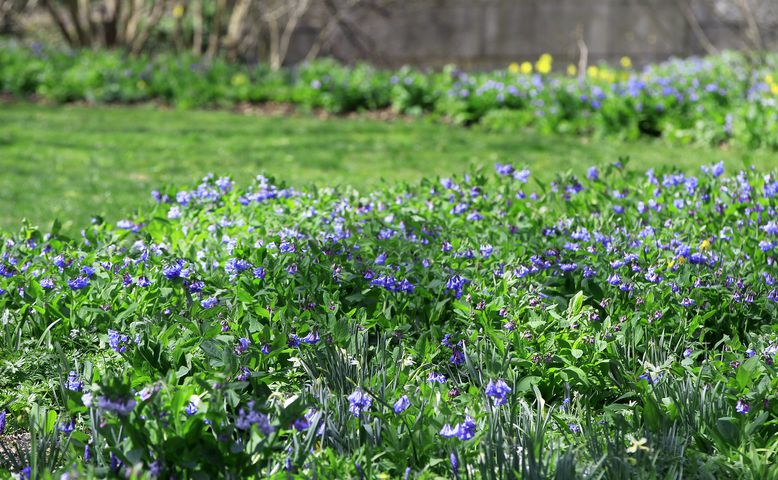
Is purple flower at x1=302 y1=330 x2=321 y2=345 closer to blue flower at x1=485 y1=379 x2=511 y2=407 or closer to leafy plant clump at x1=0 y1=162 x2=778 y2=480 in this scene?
leafy plant clump at x1=0 y1=162 x2=778 y2=480

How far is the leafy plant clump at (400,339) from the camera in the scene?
237 centimetres

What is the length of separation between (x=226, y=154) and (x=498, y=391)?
6.17 meters

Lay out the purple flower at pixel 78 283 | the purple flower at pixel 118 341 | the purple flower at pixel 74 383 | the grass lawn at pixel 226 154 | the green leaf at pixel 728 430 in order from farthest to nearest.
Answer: the grass lawn at pixel 226 154
the purple flower at pixel 78 283
the purple flower at pixel 118 341
the purple flower at pixel 74 383
the green leaf at pixel 728 430

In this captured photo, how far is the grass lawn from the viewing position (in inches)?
272

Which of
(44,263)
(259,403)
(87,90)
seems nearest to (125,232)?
(44,263)

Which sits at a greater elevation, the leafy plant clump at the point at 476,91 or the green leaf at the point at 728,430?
the green leaf at the point at 728,430

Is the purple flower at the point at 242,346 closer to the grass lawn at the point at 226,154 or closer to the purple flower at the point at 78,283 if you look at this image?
the purple flower at the point at 78,283

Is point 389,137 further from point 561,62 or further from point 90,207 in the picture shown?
point 561,62

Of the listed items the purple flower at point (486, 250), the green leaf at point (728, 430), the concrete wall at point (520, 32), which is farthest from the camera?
the concrete wall at point (520, 32)

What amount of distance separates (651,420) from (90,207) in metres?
4.87

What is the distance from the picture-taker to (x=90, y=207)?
641 cm

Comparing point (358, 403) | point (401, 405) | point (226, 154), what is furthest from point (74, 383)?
→ point (226, 154)

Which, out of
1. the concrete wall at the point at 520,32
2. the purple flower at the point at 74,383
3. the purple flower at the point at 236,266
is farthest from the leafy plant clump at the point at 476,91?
the purple flower at the point at 74,383

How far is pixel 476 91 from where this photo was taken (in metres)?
10.3
